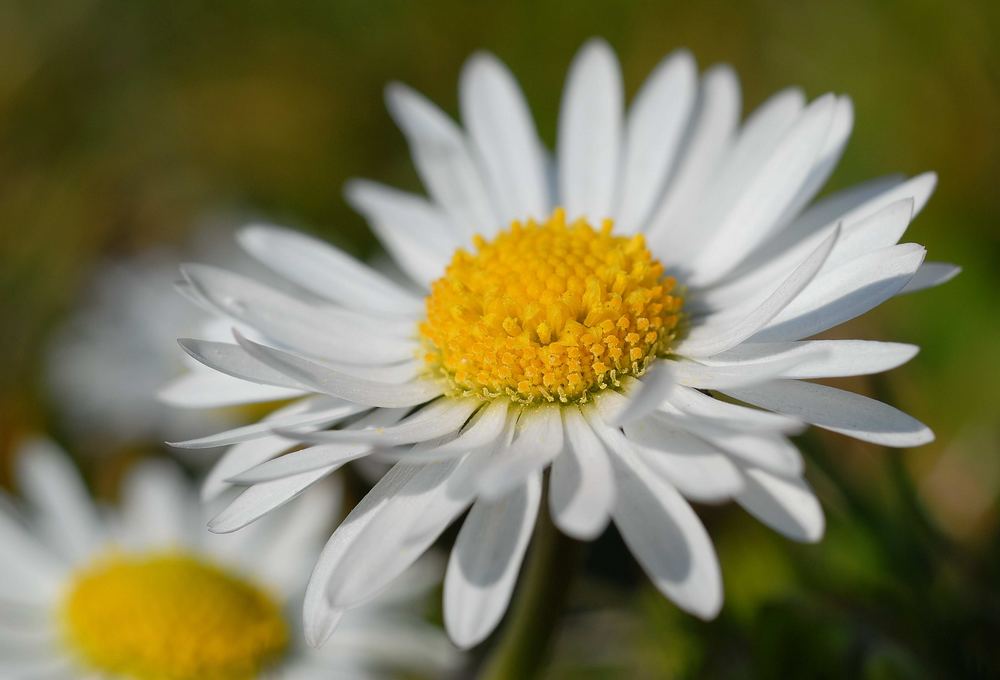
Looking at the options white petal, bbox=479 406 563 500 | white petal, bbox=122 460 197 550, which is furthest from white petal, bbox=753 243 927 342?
white petal, bbox=122 460 197 550

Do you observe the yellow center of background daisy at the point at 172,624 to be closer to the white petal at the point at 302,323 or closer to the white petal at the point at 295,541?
the white petal at the point at 295,541

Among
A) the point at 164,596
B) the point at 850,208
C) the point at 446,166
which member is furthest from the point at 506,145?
the point at 164,596

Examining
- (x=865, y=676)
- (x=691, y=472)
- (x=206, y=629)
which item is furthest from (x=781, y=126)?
(x=206, y=629)

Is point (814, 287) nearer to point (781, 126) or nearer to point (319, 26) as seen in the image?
point (781, 126)

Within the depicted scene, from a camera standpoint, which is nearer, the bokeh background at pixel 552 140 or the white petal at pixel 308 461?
the white petal at pixel 308 461

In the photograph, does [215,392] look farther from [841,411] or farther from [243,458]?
[841,411]

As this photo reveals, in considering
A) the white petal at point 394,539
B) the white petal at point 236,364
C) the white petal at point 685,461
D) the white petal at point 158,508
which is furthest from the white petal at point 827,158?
the white petal at point 158,508

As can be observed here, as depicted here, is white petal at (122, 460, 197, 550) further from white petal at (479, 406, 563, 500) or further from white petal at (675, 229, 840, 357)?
white petal at (675, 229, 840, 357)
